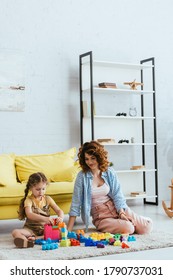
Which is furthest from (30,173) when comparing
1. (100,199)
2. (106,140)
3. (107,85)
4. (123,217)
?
(107,85)

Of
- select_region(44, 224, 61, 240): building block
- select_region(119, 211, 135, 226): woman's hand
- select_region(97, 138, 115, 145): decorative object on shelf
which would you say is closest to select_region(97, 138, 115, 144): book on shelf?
select_region(97, 138, 115, 145): decorative object on shelf

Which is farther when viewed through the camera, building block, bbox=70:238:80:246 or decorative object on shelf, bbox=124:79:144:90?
decorative object on shelf, bbox=124:79:144:90

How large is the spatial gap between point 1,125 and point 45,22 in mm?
1439

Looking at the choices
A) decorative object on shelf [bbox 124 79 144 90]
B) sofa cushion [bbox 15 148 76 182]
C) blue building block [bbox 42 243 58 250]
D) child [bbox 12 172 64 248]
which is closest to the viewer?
blue building block [bbox 42 243 58 250]

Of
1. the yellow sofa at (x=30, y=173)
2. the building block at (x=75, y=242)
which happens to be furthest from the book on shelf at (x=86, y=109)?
the building block at (x=75, y=242)

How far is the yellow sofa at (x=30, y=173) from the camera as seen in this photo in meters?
4.59

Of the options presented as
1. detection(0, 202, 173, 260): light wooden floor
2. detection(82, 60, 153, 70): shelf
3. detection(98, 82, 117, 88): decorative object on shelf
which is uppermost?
detection(82, 60, 153, 70): shelf

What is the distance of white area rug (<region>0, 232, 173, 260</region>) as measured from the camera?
3297 millimetres

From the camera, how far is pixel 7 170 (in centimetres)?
500

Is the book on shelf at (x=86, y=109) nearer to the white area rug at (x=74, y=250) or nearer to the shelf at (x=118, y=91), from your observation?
the shelf at (x=118, y=91)

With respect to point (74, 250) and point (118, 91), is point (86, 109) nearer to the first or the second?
point (118, 91)

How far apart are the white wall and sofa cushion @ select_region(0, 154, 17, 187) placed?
0.93 metres

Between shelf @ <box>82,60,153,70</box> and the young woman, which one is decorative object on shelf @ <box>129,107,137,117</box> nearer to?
shelf @ <box>82,60,153,70</box>

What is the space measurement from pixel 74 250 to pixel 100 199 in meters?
0.87
